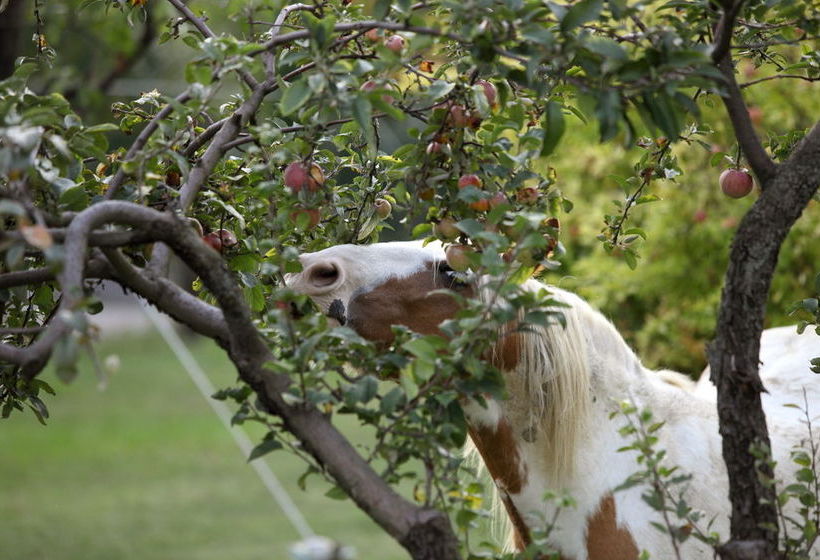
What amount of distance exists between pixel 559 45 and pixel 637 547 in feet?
4.12

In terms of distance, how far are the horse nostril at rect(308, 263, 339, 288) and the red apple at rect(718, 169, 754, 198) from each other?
791 mm

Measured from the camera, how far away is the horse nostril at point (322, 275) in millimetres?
2189

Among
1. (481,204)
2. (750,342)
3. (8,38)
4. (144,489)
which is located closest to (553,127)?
(481,204)

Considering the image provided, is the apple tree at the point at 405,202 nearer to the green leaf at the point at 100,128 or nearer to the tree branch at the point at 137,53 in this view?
the green leaf at the point at 100,128

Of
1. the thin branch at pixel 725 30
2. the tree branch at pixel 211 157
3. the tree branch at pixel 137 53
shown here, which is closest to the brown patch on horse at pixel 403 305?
the tree branch at pixel 211 157

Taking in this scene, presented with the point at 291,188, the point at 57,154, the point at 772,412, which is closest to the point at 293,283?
the point at 291,188

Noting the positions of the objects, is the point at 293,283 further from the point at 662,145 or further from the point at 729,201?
the point at 729,201

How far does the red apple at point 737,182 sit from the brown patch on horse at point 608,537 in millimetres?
727

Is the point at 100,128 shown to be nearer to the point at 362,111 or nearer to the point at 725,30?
the point at 362,111

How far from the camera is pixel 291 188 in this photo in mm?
1894

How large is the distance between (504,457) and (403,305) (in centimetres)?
43

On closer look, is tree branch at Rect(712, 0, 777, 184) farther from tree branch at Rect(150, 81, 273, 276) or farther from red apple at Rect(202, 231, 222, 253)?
red apple at Rect(202, 231, 222, 253)

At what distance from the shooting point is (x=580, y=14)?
1507 mm

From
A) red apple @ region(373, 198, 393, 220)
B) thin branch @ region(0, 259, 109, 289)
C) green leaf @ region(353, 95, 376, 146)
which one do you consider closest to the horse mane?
red apple @ region(373, 198, 393, 220)
